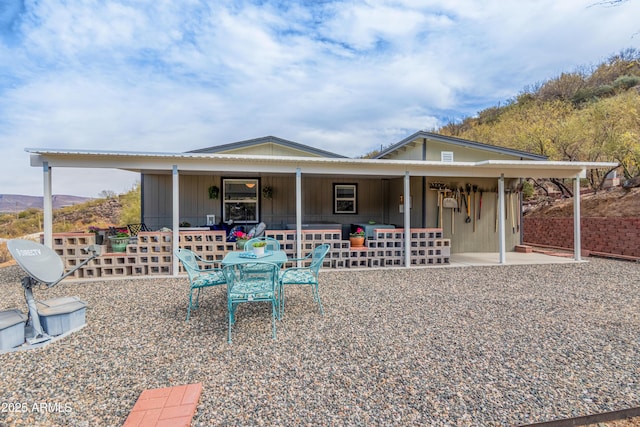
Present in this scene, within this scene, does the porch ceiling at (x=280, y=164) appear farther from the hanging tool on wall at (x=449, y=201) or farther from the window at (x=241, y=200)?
the window at (x=241, y=200)

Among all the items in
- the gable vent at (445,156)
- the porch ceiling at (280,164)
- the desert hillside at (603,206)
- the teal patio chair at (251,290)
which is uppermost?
the gable vent at (445,156)

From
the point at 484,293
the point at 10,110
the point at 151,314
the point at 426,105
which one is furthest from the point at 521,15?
the point at 426,105

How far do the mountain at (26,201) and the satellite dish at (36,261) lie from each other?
664 inches

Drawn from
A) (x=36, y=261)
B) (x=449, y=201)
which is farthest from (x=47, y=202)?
(x=449, y=201)

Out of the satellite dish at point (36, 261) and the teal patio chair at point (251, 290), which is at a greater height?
the satellite dish at point (36, 261)

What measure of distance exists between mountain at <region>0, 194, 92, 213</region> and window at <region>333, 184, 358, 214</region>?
14997 mm

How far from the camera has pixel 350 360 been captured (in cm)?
264

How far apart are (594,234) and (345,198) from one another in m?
6.90

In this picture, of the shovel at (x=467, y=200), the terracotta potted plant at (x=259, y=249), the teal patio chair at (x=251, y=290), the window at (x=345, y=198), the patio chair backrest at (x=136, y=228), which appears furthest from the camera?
the window at (x=345, y=198)

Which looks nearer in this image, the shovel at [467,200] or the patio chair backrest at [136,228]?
the patio chair backrest at [136,228]

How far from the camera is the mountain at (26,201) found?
16797 mm

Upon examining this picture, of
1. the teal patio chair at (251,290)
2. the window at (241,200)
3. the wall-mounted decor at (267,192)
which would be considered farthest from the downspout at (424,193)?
the teal patio chair at (251,290)

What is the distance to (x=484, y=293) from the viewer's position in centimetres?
481

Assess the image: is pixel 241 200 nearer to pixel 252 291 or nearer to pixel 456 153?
pixel 252 291
